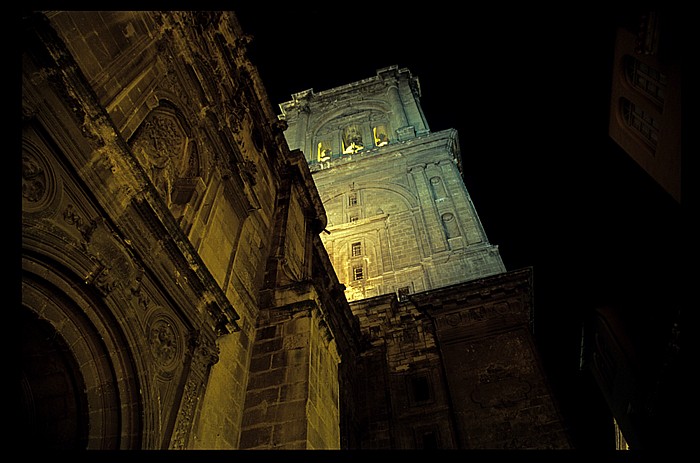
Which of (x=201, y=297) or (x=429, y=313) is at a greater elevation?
(x=429, y=313)

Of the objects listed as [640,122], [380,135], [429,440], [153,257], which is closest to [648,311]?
[640,122]

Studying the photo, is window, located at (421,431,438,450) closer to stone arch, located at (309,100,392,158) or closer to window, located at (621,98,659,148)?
window, located at (621,98,659,148)

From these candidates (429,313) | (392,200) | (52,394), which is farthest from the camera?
(392,200)

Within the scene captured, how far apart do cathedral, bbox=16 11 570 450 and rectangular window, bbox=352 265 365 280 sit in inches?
170

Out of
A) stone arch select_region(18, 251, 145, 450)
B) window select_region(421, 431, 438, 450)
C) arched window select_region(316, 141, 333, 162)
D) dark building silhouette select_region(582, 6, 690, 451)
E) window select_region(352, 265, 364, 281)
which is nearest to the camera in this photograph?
stone arch select_region(18, 251, 145, 450)

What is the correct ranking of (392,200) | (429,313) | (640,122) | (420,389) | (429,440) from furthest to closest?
1. (392,200)
2. (429,313)
3. (420,389)
4. (429,440)
5. (640,122)

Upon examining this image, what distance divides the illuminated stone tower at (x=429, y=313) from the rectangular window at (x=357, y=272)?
0.37 ft

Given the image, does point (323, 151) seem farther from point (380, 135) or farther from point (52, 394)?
point (52, 394)

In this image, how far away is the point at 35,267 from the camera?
393 centimetres

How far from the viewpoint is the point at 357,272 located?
2167 cm

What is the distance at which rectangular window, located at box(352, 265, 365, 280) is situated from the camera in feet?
70.1

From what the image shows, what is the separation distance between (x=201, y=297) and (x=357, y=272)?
15457 millimetres

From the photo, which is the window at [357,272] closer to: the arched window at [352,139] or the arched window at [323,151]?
the arched window at [323,151]

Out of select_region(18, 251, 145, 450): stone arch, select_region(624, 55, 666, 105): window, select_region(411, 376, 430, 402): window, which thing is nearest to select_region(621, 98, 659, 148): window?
select_region(624, 55, 666, 105): window
